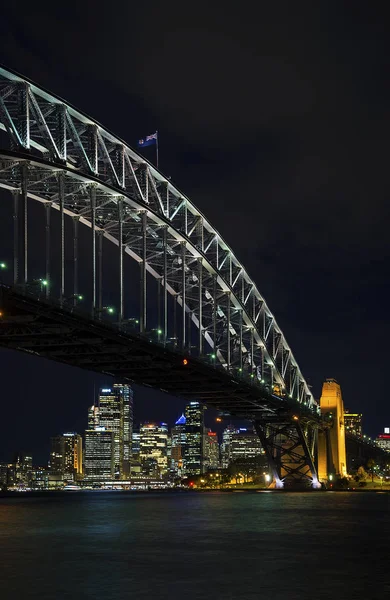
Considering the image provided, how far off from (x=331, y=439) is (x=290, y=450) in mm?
17208

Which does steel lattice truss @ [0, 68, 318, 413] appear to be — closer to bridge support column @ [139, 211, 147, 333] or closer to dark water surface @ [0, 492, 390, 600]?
bridge support column @ [139, 211, 147, 333]

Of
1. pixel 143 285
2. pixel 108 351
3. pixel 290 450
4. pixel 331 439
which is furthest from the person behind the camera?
pixel 331 439

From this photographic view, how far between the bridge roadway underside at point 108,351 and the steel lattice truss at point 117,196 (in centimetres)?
194

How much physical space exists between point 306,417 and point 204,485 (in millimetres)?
84371

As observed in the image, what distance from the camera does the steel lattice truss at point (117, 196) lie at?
170 feet

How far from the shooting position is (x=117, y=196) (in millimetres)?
63750

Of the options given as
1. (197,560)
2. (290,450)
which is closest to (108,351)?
(197,560)

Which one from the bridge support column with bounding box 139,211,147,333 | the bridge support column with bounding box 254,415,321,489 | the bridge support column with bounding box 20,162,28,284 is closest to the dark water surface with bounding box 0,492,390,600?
the bridge support column with bounding box 20,162,28,284

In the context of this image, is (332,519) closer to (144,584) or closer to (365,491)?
(144,584)

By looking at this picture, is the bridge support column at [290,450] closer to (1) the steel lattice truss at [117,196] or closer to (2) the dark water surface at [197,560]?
(1) the steel lattice truss at [117,196]

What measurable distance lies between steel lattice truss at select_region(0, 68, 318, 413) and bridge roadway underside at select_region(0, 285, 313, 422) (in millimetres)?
1939

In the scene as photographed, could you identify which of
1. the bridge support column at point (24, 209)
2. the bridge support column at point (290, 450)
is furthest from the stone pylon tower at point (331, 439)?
the bridge support column at point (24, 209)

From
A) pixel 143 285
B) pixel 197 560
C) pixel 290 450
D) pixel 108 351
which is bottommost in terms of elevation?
pixel 197 560

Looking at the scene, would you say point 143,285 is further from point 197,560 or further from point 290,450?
point 290,450
